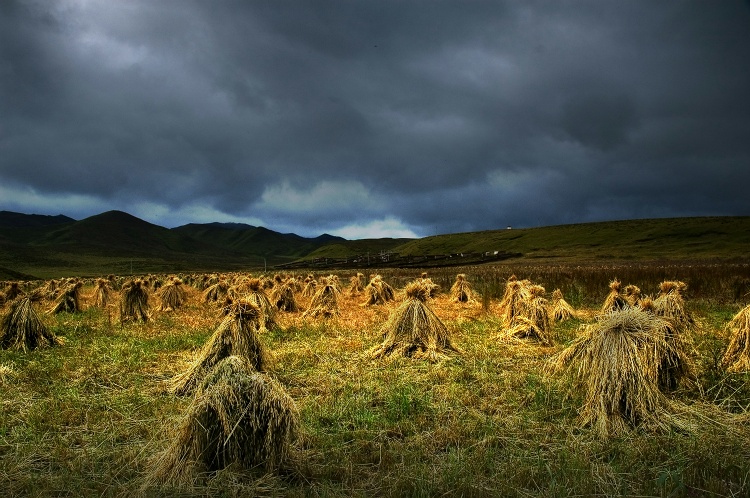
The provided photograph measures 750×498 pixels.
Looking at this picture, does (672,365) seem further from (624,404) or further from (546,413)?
(546,413)

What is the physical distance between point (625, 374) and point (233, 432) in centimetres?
486

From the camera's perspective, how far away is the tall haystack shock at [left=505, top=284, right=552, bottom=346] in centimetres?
1198

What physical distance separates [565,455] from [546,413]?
1462 mm

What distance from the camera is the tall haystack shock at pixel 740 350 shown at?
27.5ft

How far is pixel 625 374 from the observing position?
6.09 metres

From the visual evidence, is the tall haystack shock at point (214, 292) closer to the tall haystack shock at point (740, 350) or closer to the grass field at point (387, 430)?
the grass field at point (387, 430)

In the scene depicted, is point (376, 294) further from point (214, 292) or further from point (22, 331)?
point (22, 331)

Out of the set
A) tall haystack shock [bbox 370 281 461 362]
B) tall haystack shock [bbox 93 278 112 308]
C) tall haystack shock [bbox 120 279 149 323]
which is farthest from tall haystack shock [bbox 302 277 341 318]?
tall haystack shock [bbox 93 278 112 308]

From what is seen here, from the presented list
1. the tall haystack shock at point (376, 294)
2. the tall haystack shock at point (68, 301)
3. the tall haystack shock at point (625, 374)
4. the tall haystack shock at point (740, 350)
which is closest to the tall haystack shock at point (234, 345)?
the tall haystack shock at point (625, 374)

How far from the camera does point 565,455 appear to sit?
5.01 meters

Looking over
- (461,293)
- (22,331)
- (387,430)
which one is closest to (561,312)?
(461,293)

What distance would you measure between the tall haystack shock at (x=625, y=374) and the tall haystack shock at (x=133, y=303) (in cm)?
1452

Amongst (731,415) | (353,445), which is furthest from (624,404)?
(353,445)

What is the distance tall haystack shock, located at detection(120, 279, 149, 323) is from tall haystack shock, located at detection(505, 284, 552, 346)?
40.2ft
